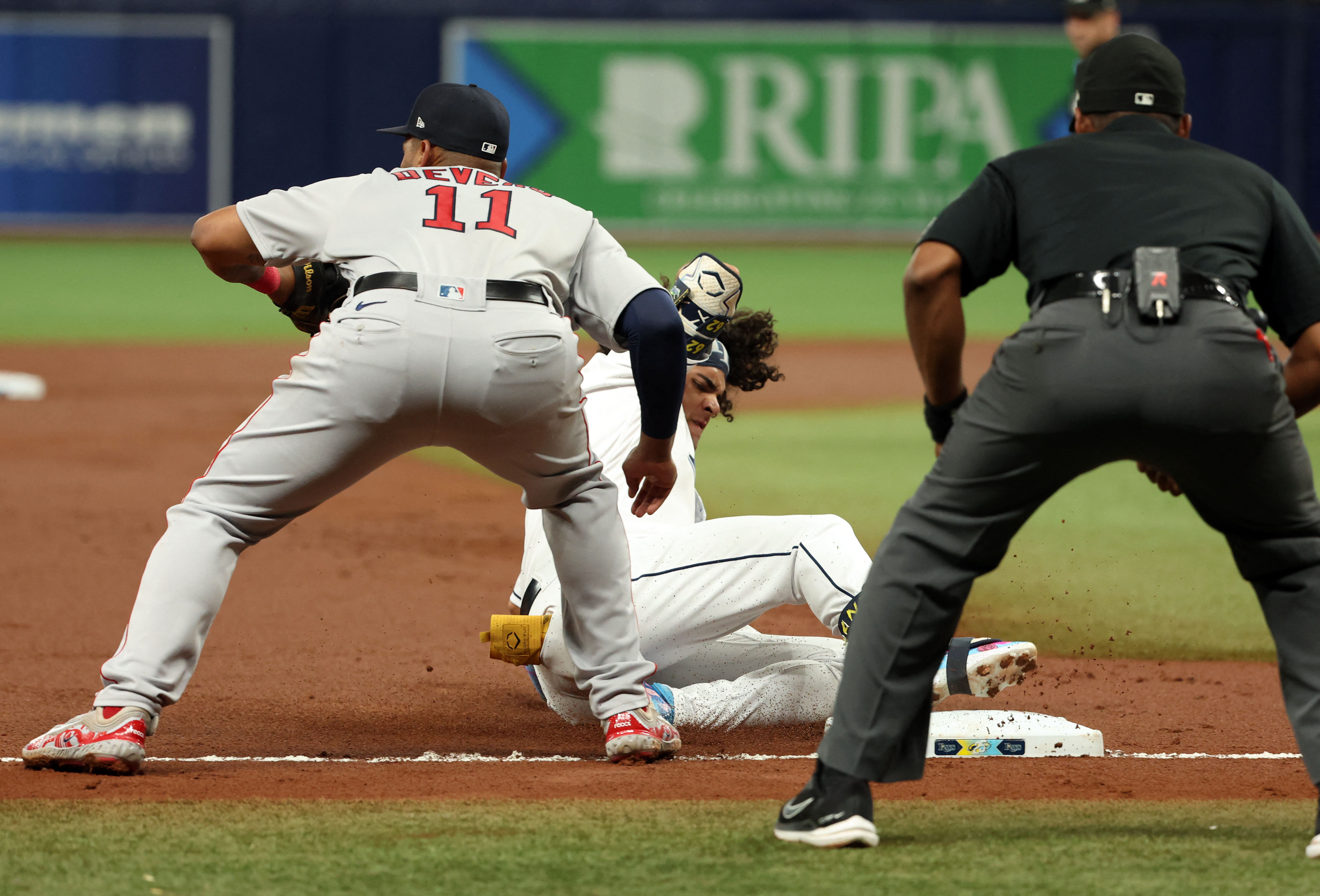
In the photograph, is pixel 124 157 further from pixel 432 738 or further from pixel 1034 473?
pixel 1034 473

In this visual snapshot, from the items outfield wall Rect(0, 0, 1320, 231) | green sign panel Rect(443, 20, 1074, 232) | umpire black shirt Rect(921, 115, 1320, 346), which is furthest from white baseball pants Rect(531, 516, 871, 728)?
green sign panel Rect(443, 20, 1074, 232)

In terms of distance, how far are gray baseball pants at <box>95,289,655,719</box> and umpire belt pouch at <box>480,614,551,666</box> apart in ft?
1.63

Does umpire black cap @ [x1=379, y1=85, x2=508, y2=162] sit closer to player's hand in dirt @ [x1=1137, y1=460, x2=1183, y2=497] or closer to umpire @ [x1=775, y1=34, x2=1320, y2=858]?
umpire @ [x1=775, y1=34, x2=1320, y2=858]

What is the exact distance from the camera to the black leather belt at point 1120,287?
311 centimetres

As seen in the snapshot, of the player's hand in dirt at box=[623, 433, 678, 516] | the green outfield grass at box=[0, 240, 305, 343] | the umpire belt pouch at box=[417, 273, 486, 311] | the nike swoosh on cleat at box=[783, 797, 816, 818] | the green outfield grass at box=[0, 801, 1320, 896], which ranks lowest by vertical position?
the green outfield grass at box=[0, 240, 305, 343]

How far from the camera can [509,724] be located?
4684 millimetres

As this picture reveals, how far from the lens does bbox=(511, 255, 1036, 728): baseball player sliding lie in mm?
4234

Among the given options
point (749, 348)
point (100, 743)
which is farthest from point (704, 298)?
point (100, 743)

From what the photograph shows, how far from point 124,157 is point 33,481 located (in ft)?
49.1

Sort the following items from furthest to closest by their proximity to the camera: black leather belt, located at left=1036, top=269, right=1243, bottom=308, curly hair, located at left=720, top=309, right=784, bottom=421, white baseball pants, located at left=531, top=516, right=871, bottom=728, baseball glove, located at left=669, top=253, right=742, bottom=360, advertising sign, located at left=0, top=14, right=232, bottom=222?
advertising sign, located at left=0, top=14, right=232, bottom=222 → curly hair, located at left=720, top=309, right=784, bottom=421 → baseball glove, located at left=669, top=253, right=742, bottom=360 → white baseball pants, located at left=531, top=516, right=871, bottom=728 → black leather belt, located at left=1036, top=269, right=1243, bottom=308

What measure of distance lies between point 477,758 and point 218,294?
689 inches

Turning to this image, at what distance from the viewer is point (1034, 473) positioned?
315cm

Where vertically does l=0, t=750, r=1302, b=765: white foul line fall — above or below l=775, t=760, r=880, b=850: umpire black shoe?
below

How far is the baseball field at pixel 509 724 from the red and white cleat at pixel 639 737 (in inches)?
2.5
